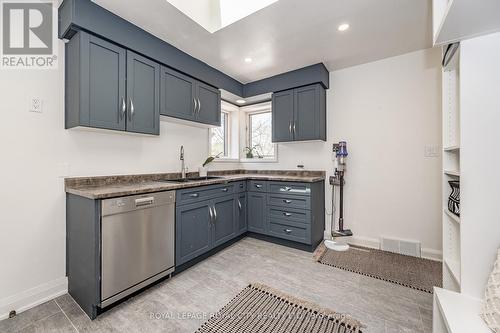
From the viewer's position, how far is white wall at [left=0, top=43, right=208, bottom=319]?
1618 mm

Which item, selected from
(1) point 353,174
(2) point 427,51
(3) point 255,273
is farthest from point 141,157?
(2) point 427,51

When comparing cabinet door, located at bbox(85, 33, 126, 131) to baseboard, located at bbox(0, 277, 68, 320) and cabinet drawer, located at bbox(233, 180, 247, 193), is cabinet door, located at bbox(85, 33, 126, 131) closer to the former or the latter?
baseboard, located at bbox(0, 277, 68, 320)

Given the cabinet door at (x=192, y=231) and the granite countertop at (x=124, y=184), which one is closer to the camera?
the granite countertop at (x=124, y=184)

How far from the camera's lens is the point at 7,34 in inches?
66.0

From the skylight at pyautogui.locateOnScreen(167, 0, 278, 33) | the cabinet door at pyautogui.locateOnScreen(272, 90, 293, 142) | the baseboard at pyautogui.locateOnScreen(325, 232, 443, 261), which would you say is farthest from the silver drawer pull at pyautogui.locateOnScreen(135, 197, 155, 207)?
the baseboard at pyautogui.locateOnScreen(325, 232, 443, 261)

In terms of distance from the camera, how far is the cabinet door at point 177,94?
7.87 feet

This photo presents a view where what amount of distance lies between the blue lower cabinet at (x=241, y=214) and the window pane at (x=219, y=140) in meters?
0.96

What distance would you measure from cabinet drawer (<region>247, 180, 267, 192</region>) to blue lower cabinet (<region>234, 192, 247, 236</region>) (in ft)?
0.44

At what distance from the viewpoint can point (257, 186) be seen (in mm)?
3125

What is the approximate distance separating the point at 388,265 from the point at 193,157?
2.81 meters

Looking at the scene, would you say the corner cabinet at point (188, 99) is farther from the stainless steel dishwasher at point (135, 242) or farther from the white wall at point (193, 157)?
the stainless steel dishwasher at point (135, 242)

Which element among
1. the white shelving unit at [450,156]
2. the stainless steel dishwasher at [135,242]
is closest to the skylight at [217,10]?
the white shelving unit at [450,156]

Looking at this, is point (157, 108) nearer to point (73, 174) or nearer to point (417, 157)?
point (73, 174)

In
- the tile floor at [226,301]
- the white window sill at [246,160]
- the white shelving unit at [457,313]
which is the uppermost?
the white window sill at [246,160]
